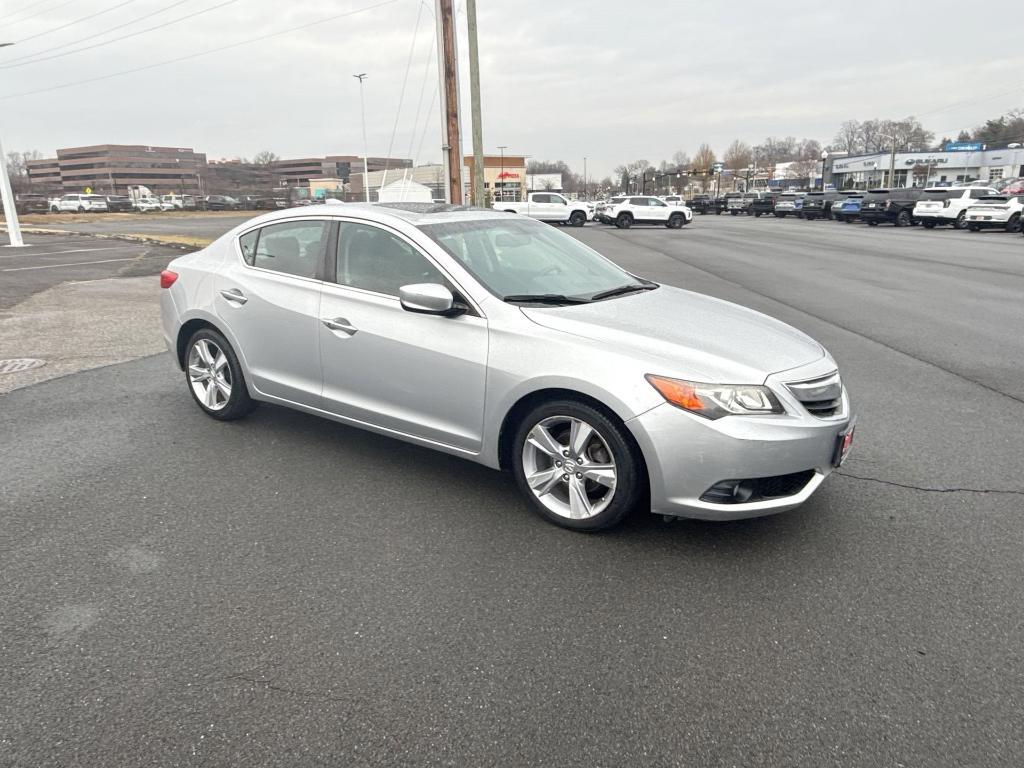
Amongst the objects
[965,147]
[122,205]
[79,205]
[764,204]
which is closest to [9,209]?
[764,204]

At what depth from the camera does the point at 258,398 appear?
16.6 feet

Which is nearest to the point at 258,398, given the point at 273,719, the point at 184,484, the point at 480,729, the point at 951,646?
the point at 184,484

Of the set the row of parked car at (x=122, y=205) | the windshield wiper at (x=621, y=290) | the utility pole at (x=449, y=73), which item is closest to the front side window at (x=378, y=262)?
the windshield wiper at (x=621, y=290)

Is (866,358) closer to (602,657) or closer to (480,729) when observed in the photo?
(602,657)

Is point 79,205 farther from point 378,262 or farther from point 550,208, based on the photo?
point 378,262

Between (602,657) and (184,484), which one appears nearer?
(602,657)

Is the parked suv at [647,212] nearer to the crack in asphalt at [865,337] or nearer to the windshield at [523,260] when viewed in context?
the crack in asphalt at [865,337]

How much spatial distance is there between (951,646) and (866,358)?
17.5 ft

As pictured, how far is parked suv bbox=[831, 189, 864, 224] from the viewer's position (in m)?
41.2

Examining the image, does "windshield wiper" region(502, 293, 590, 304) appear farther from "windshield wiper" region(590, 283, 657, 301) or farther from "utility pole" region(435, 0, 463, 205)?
"utility pole" region(435, 0, 463, 205)

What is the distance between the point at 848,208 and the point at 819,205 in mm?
6005

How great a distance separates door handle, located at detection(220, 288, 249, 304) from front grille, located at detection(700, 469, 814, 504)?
3.31 metres

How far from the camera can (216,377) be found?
5352 mm

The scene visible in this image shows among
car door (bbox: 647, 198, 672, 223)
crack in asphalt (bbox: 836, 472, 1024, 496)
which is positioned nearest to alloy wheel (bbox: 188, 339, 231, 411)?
crack in asphalt (bbox: 836, 472, 1024, 496)
